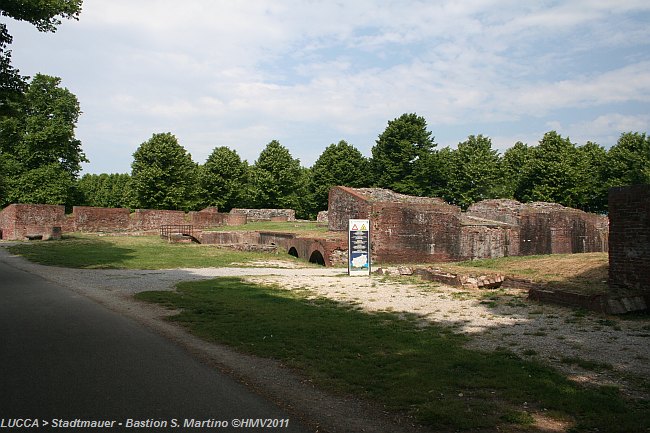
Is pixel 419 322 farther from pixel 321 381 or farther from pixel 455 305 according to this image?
pixel 321 381

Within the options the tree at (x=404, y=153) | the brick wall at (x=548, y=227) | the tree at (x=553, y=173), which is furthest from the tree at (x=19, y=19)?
the tree at (x=553, y=173)

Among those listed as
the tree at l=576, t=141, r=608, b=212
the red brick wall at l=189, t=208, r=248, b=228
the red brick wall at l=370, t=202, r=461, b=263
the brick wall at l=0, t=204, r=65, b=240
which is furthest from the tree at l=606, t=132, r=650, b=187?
the brick wall at l=0, t=204, r=65, b=240

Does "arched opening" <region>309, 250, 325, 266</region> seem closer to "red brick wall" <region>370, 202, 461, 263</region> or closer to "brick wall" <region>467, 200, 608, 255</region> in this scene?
"red brick wall" <region>370, 202, 461, 263</region>

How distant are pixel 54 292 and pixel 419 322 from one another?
9444 mm

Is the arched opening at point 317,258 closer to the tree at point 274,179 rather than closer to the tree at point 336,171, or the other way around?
the tree at point 336,171

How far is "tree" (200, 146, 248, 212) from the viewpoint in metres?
67.2

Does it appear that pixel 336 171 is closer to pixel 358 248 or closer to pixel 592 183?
pixel 592 183

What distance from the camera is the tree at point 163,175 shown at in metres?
58.8

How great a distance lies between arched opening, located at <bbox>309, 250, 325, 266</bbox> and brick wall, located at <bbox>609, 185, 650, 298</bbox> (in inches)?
623

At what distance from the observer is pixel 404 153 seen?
59.7 m

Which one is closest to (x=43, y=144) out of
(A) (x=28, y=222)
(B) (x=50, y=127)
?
(B) (x=50, y=127)

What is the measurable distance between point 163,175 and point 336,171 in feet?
65.5

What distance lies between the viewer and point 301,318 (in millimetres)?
10734

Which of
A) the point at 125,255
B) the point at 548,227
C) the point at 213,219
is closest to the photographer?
the point at 125,255
